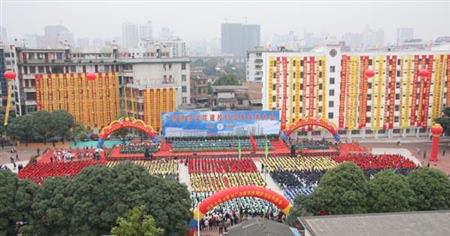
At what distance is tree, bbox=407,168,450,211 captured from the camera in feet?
53.6

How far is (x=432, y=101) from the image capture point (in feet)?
119

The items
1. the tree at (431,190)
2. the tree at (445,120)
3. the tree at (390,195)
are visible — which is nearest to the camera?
the tree at (390,195)

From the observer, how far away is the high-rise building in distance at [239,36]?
16362 centimetres

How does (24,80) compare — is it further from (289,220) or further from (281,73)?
(289,220)

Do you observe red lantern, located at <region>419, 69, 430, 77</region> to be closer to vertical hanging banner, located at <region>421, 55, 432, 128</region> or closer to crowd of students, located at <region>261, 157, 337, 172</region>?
vertical hanging banner, located at <region>421, 55, 432, 128</region>

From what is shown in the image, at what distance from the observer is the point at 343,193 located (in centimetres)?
1636

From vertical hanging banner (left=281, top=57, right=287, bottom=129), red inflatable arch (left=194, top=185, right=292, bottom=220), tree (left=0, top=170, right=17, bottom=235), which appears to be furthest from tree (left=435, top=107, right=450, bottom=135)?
tree (left=0, top=170, right=17, bottom=235)

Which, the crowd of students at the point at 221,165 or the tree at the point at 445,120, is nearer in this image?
the crowd of students at the point at 221,165

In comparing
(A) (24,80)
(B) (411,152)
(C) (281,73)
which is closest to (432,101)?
(B) (411,152)

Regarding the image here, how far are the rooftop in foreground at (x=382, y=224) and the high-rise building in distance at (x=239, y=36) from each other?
15020 cm

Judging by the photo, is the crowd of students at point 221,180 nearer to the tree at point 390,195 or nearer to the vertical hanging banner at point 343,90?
the tree at point 390,195

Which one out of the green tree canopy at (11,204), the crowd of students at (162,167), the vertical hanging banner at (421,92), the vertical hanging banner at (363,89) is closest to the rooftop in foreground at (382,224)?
the green tree canopy at (11,204)

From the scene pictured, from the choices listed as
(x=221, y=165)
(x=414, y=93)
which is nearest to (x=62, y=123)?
(x=221, y=165)

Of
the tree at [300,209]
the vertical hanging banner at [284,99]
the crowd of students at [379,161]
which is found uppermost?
the vertical hanging banner at [284,99]
